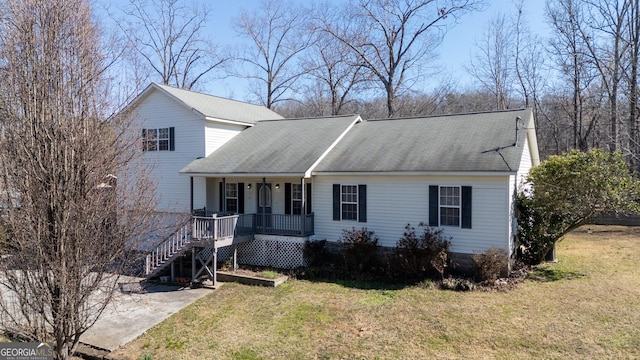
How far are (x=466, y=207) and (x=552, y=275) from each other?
3621 mm

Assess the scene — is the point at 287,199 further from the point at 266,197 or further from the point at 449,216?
the point at 449,216

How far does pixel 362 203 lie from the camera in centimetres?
1494

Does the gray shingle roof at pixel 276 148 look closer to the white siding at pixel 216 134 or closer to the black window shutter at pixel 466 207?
the white siding at pixel 216 134

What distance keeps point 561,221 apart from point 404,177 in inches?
218

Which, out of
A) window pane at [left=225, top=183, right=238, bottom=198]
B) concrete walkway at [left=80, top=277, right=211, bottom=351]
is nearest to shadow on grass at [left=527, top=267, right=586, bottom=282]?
concrete walkway at [left=80, top=277, right=211, bottom=351]

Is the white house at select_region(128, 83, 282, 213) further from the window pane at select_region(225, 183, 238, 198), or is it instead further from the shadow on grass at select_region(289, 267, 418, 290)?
the shadow on grass at select_region(289, 267, 418, 290)

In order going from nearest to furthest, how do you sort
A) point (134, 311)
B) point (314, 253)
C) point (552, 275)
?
point (134, 311) < point (552, 275) < point (314, 253)

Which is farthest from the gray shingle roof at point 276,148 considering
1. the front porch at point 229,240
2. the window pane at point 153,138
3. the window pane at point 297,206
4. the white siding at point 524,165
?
the white siding at point 524,165

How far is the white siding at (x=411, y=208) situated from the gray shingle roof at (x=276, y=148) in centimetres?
139

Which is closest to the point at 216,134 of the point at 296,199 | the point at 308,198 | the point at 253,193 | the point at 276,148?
the point at 276,148

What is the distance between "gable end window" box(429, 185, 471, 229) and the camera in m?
13.3

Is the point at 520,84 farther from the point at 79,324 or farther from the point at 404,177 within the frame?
the point at 79,324

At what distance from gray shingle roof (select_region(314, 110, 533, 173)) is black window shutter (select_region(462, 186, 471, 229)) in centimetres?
75

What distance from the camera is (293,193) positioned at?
17.0m
